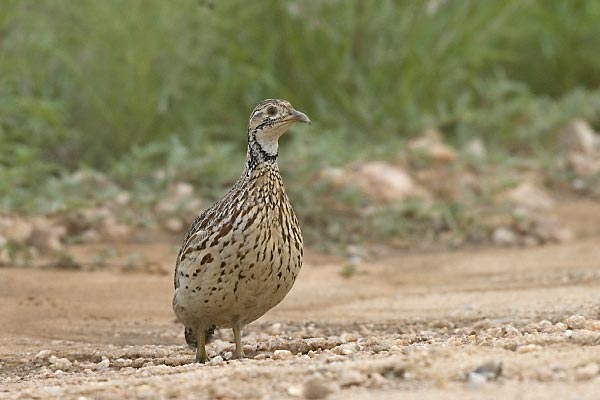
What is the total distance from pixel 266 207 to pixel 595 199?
232 inches

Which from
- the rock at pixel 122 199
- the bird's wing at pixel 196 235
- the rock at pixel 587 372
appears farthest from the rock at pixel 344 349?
the rock at pixel 122 199

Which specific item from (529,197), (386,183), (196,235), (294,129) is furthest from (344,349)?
(529,197)

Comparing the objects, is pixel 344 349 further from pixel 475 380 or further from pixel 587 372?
pixel 587 372

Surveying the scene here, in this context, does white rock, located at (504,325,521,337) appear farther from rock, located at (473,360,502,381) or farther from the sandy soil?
rock, located at (473,360,502,381)

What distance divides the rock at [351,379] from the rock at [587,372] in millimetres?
694

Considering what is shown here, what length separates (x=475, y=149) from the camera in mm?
10898

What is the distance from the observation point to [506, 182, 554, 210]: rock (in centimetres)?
1017

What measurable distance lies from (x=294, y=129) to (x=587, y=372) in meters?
6.26

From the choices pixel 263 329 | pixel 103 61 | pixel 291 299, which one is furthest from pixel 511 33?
pixel 263 329

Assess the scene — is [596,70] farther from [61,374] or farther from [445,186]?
[61,374]

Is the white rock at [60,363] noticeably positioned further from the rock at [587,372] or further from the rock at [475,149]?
the rock at [475,149]

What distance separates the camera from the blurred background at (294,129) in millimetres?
9086

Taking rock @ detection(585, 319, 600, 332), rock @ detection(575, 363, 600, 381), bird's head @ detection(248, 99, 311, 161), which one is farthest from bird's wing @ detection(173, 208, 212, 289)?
rock @ detection(575, 363, 600, 381)

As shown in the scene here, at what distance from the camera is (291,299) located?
7.35 meters
